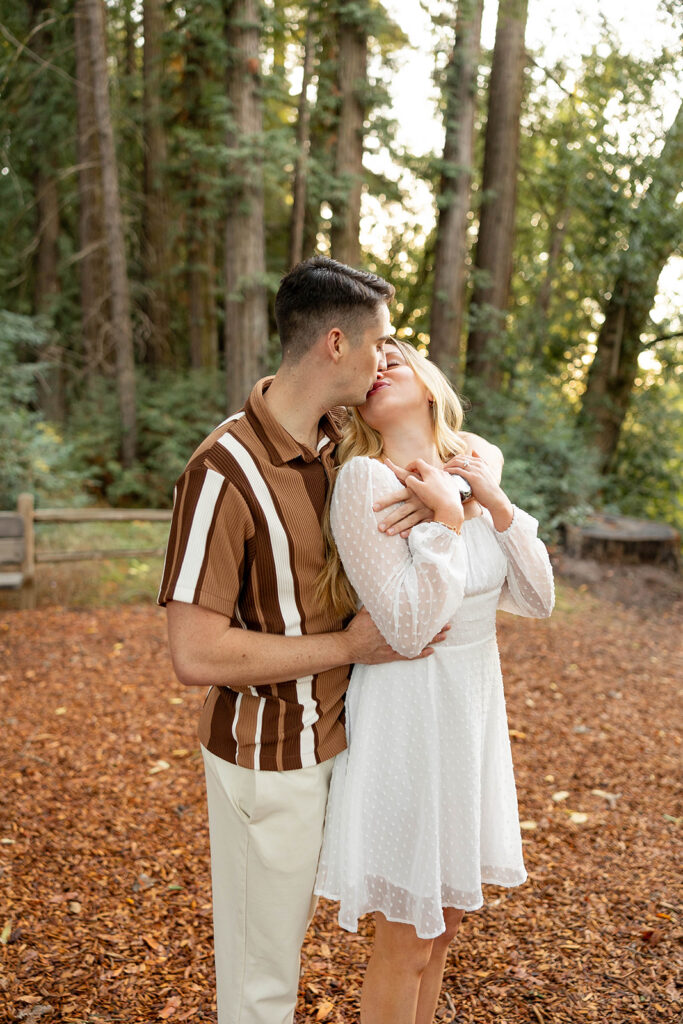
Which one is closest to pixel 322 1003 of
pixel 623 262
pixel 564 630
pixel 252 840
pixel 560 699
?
pixel 252 840

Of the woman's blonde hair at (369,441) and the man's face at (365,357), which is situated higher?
the man's face at (365,357)

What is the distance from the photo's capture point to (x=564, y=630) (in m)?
7.21

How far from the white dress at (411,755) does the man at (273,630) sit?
2.8 inches

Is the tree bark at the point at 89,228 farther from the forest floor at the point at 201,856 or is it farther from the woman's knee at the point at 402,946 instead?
the woman's knee at the point at 402,946

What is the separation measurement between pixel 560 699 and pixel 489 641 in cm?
381

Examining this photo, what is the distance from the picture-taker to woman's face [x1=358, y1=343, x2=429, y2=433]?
216 cm

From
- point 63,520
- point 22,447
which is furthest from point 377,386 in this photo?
point 22,447

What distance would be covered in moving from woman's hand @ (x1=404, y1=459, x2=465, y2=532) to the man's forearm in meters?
0.46

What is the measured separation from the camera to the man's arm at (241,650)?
73.4 inches

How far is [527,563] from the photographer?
7.19 feet

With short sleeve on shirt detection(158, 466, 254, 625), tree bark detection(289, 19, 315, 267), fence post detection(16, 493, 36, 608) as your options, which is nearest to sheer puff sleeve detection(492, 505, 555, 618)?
short sleeve on shirt detection(158, 466, 254, 625)

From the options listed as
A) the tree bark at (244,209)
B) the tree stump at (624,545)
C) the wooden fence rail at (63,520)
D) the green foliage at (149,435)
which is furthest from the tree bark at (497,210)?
the wooden fence rail at (63,520)

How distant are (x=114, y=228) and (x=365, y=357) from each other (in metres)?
10.00

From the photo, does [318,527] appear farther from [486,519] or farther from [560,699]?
[560,699]
